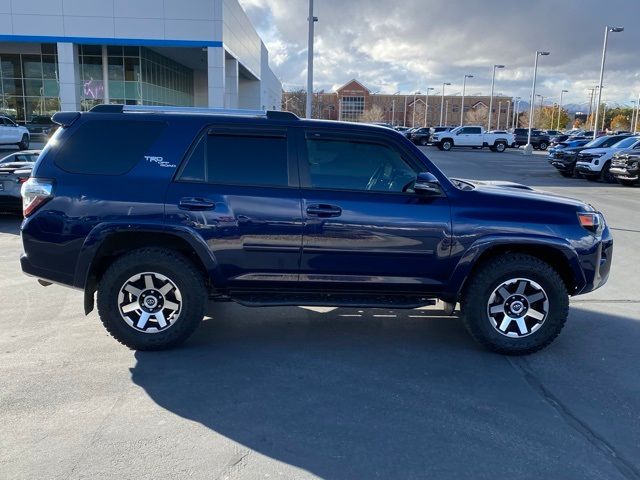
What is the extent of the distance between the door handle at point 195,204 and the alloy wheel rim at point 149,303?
0.64 m

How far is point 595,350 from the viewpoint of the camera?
5.06 meters

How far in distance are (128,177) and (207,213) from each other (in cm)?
72

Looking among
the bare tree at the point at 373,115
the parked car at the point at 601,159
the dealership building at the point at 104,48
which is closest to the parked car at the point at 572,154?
the parked car at the point at 601,159

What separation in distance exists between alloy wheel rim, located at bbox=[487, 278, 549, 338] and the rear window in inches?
127

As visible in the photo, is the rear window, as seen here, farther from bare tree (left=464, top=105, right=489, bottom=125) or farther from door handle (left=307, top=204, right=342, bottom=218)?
bare tree (left=464, top=105, right=489, bottom=125)

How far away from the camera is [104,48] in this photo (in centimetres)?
3294

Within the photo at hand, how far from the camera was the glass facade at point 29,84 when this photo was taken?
33938 millimetres

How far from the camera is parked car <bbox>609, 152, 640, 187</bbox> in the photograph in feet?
65.6

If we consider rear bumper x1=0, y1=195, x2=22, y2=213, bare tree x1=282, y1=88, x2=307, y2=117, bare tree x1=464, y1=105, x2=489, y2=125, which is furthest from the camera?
bare tree x1=464, y1=105, x2=489, y2=125

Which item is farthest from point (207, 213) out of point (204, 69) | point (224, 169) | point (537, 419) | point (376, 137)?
point (204, 69)

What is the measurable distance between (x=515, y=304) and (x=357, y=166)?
1806 mm

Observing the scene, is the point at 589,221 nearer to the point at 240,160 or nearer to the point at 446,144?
the point at 240,160

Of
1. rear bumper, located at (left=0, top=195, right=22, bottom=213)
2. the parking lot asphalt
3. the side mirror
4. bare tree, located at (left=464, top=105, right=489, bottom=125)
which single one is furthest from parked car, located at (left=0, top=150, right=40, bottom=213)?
bare tree, located at (left=464, top=105, right=489, bottom=125)

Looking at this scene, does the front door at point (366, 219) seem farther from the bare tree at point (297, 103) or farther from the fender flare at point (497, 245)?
the bare tree at point (297, 103)
